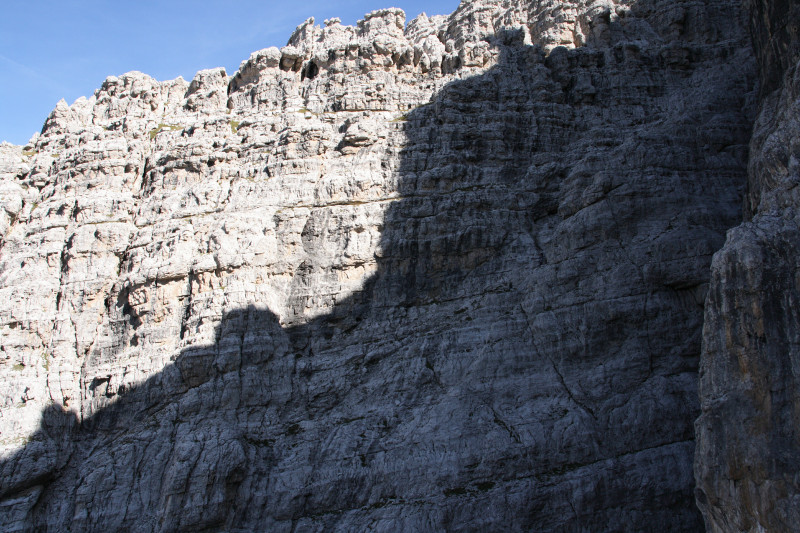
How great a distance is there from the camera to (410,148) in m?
41.1

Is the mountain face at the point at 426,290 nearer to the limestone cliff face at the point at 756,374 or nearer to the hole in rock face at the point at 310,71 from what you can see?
the limestone cliff face at the point at 756,374

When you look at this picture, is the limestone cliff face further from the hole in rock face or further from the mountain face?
the hole in rock face

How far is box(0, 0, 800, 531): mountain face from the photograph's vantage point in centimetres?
2767

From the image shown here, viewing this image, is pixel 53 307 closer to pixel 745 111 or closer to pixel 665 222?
pixel 665 222

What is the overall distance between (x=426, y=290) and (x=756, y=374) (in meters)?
18.8

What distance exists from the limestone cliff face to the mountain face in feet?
0.30

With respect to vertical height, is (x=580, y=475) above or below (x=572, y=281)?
below

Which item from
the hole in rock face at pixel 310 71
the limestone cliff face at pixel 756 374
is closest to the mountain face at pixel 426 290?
the limestone cliff face at pixel 756 374

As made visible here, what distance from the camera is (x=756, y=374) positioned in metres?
20.6

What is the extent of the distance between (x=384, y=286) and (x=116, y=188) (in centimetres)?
2041

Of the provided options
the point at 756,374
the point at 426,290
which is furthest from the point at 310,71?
the point at 756,374

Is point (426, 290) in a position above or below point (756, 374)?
above

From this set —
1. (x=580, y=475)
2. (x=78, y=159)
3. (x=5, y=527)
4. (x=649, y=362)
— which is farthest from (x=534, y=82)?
(x=5, y=527)

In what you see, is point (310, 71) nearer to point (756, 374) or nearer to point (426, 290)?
point (426, 290)
